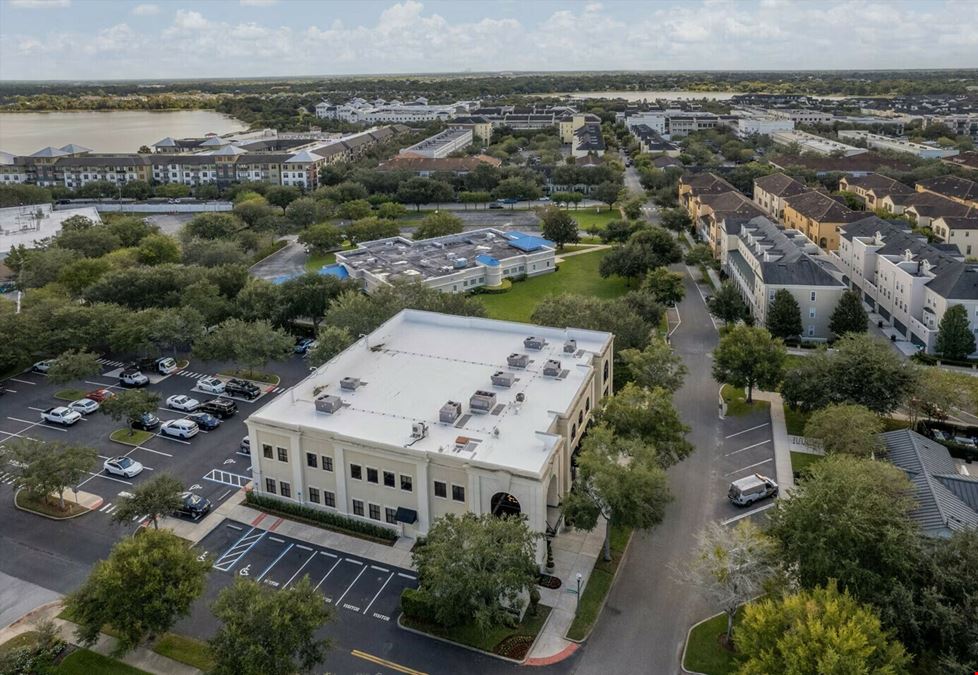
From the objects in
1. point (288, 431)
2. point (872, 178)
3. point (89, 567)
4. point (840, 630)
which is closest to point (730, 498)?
point (840, 630)

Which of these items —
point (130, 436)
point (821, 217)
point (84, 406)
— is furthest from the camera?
point (821, 217)

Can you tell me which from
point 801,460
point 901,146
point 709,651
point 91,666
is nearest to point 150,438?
point 91,666

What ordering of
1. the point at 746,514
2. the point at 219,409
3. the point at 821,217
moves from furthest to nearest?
the point at 821,217, the point at 219,409, the point at 746,514

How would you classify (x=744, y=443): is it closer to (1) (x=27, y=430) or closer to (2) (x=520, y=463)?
(2) (x=520, y=463)

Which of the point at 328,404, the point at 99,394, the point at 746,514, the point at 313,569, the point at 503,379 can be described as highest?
the point at 503,379

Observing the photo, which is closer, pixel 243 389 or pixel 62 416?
pixel 62 416

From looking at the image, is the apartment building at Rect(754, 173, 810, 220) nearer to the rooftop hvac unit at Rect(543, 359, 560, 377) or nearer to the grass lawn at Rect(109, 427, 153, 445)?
the rooftop hvac unit at Rect(543, 359, 560, 377)

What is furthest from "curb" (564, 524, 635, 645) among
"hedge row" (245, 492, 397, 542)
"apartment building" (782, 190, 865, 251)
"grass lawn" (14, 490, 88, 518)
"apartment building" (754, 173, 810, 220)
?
"apartment building" (754, 173, 810, 220)

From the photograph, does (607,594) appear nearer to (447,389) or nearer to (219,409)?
(447,389)

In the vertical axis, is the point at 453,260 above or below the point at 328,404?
below
